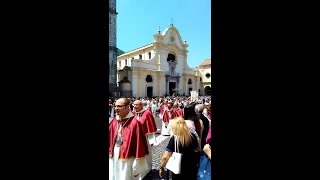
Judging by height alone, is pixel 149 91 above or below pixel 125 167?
above

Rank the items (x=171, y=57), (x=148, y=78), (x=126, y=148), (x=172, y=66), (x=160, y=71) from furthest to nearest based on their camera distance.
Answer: (x=171, y=57) → (x=172, y=66) → (x=160, y=71) → (x=148, y=78) → (x=126, y=148)

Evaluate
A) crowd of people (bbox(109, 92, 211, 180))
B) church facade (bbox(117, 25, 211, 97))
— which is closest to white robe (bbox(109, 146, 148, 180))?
crowd of people (bbox(109, 92, 211, 180))

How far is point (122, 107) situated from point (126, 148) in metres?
0.60

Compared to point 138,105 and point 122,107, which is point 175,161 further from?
point 138,105

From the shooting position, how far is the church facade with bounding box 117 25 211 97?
28031 millimetres

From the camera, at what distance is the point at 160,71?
30.3 m

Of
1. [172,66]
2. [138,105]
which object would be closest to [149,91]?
[172,66]

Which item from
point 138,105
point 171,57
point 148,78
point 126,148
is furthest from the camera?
point 171,57
